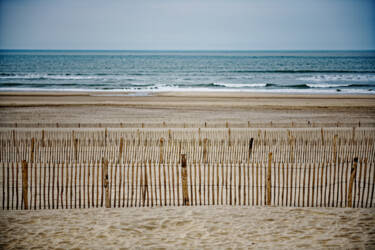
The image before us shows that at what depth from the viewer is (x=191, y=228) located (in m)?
6.93

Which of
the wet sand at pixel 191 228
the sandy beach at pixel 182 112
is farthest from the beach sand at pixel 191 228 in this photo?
the sandy beach at pixel 182 112

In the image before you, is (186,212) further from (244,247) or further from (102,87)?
(102,87)

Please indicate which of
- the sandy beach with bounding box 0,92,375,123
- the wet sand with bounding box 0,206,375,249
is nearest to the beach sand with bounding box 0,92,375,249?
the wet sand with bounding box 0,206,375,249

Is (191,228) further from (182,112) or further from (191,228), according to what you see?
(182,112)

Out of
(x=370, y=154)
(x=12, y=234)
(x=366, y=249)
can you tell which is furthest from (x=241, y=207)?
(x=370, y=154)

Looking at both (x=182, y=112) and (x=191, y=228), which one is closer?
(x=191, y=228)

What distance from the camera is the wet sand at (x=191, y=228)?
6332mm

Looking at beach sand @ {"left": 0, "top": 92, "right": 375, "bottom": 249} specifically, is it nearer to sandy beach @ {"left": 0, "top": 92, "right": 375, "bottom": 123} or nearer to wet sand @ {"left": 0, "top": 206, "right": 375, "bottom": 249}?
wet sand @ {"left": 0, "top": 206, "right": 375, "bottom": 249}

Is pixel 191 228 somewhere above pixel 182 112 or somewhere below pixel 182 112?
below

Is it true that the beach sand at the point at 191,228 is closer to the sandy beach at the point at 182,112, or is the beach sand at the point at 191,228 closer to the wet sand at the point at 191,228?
the wet sand at the point at 191,228

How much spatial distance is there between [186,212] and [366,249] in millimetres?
3602

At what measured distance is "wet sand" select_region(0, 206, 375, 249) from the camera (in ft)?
20.8

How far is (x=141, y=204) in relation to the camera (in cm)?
848

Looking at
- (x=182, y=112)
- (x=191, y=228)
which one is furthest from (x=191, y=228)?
(x=182, y=112)
